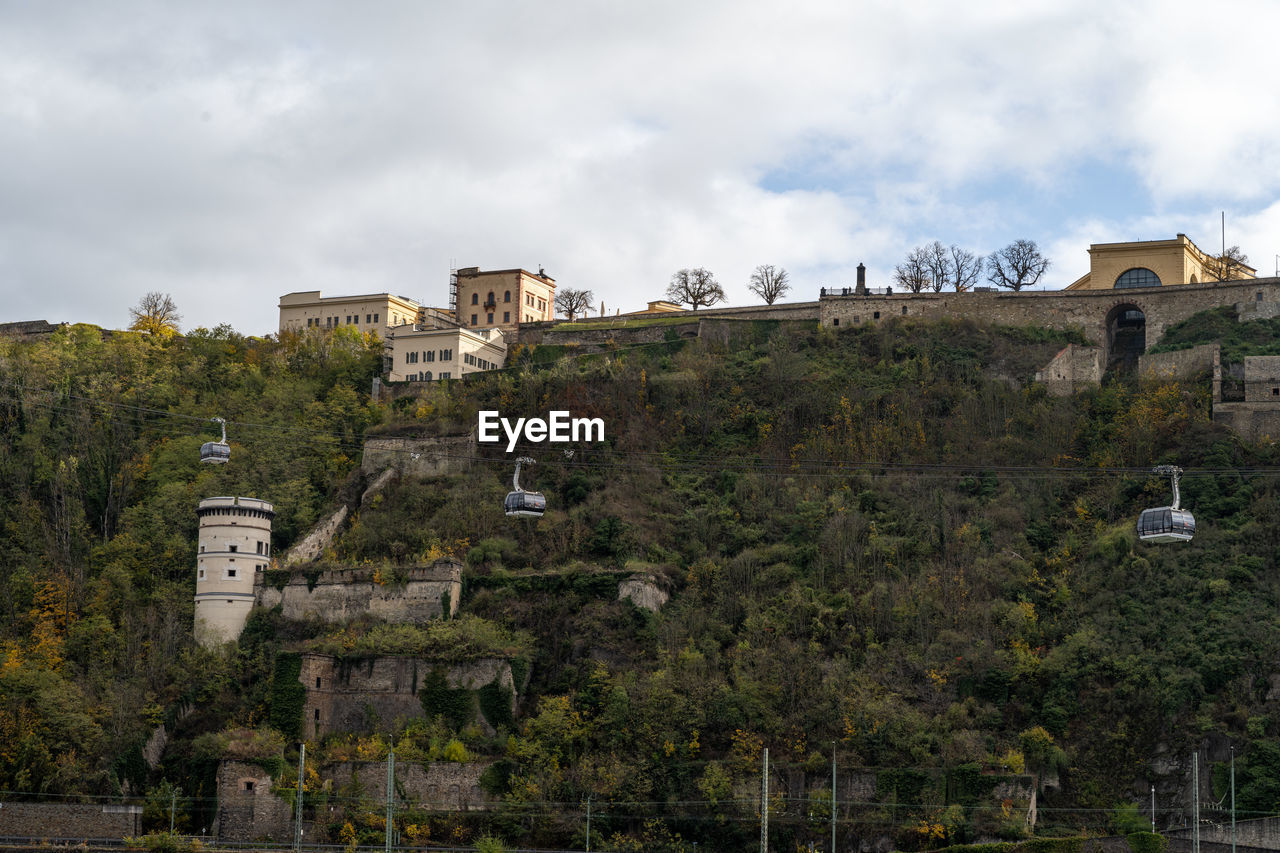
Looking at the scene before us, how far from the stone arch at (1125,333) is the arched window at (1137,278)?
70.3 inches

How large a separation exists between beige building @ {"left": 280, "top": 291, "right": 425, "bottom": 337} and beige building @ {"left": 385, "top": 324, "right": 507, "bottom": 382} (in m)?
11.6

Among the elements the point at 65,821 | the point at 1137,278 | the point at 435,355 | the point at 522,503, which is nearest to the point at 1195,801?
the point at 522,503

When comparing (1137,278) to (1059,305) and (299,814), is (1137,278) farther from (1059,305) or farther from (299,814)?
(299,814)

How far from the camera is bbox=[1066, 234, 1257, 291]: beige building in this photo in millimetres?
85812

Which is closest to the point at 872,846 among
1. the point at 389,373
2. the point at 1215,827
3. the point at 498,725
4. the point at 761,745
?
the point at 761,745

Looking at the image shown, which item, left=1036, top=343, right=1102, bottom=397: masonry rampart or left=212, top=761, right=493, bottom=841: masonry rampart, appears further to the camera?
left=1036, top=343, right=1102, bottom=397: masonry rampart

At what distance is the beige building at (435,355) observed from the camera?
87.6 m

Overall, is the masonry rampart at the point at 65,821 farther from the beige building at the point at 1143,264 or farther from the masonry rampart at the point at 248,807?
the beige building at the point at 1143,264

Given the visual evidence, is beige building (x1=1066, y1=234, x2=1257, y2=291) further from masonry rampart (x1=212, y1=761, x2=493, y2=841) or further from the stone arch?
masonry rampart (x1=212, y1=761, x2=493, y2=841)

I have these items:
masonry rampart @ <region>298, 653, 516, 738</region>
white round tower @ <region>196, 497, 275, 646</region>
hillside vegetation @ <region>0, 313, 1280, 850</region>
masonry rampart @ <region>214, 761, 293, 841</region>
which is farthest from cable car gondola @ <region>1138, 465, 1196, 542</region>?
white round tower @ <region>196, 497, 275, 646</region>

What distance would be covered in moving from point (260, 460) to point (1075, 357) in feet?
128

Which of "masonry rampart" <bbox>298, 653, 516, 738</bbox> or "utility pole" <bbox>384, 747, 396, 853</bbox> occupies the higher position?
"masonry rampart" <bbox>298, 653, 516, 738</bbox>

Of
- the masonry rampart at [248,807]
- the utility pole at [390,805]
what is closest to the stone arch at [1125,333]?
the utility pole at [390,805]

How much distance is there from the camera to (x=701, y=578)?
6638cm
